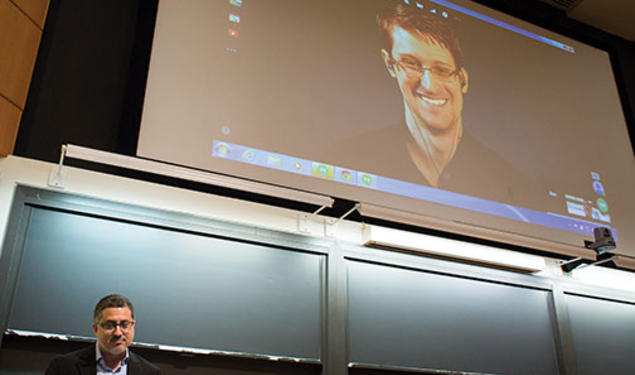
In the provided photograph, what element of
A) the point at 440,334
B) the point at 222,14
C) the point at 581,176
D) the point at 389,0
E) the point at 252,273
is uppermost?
the point at 389,0

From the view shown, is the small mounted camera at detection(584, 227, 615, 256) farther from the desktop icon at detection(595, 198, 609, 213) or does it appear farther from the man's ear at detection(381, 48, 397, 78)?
the man's ear at detection(381, 48, 397, 78)

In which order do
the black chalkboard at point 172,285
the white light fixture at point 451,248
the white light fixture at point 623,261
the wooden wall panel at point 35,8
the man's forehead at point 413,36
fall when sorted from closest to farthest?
the black chalkboard at point 172,285 < the wooden wall panel at point 35,8 < the white light fixture at point 451,248 < the white light fixture at point 623,261 < the man's forehead at point 413,36

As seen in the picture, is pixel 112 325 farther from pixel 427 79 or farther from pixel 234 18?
pixel 427 79

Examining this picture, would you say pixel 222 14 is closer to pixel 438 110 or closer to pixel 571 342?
pixel 438 110

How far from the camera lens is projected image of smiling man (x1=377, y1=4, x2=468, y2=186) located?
3369mm

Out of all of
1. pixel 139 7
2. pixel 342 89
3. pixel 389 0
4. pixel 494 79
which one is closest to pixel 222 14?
pixel 139 7

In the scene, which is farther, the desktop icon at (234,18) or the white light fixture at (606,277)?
the white light fixture at (606,277)

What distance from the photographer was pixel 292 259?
2969 mm

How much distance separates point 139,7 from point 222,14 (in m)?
0.46

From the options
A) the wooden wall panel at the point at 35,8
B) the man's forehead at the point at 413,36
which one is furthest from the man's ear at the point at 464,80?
the wooden wall panel at the point at 35,8

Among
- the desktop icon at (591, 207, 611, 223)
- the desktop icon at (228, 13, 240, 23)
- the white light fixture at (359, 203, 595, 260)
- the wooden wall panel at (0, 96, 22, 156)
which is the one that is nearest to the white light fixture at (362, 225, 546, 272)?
the white light fixture at (359, 203, 595, 260)

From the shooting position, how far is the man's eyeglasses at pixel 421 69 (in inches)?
138

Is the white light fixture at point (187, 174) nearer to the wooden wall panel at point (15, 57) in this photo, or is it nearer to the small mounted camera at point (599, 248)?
the wooden wall panel at point (15, 57)

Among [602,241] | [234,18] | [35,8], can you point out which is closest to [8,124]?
[35,8]
